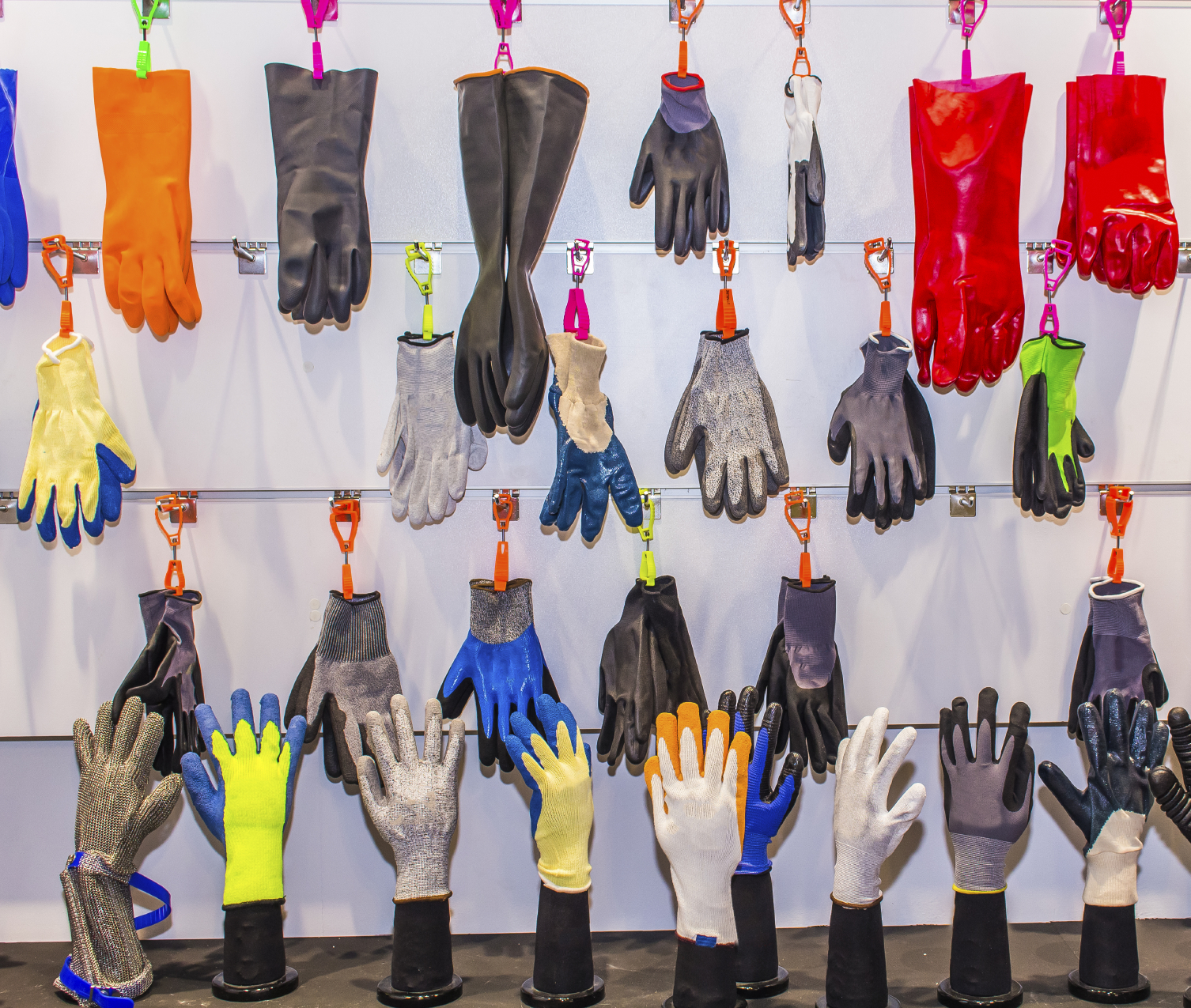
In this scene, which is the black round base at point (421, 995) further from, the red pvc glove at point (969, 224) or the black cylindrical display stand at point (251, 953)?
the red pvc glove at point (969, 224)

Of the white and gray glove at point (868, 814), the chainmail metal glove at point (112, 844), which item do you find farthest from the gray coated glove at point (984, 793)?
the chainmail metal glove at point (112, 844)

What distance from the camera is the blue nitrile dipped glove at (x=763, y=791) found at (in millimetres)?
1807

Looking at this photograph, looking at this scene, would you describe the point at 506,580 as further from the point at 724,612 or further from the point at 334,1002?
the point at 334,1002

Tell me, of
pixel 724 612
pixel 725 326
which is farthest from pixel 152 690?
pixel 725 326

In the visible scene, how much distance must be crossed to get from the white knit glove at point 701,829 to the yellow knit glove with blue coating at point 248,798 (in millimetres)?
694

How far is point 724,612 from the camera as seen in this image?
2145mm

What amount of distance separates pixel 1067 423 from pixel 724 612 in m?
0.79

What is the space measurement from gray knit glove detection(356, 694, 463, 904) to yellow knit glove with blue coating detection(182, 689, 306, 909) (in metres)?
0.17

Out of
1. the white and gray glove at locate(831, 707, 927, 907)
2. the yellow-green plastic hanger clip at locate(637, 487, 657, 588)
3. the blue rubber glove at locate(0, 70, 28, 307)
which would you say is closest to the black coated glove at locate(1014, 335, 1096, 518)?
the white and gray glove at locate(831, 707, 927, 907)

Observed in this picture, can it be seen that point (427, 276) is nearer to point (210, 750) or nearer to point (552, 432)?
point (552, 432)

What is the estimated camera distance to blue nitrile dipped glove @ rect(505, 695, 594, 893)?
5.91 feet

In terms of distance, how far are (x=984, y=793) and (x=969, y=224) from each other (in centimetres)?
110

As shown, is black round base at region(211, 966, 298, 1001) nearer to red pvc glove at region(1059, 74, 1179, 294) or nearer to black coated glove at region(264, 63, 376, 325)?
black coated glove at region(264, 63, 376, 325)

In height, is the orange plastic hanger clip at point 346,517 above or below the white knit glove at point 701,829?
above
